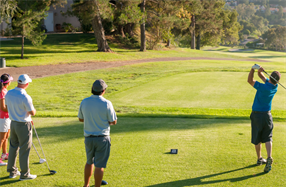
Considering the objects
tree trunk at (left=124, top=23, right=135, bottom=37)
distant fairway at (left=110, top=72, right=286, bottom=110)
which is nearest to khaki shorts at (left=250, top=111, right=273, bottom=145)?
distant fairway at (left=110, top=72, right=286, bottom=110)

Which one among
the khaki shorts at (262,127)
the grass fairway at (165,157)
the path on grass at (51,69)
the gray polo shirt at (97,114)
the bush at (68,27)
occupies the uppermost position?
the bush at (68,27)

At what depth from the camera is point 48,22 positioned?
4981 cm

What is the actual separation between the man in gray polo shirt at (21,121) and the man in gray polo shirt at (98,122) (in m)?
1.11

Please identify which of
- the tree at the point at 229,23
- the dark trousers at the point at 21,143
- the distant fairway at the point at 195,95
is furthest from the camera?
the tree at the point at 229,23

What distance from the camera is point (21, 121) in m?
5.22

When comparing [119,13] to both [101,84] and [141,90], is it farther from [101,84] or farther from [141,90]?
[101,84]

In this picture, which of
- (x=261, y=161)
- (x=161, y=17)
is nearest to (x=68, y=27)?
(x=161, y=17)

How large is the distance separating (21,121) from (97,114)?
1.56 meters

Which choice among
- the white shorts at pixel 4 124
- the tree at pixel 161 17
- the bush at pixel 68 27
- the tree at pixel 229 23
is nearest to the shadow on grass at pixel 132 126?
the white shorts at pixel 4 124

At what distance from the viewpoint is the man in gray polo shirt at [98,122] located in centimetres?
455

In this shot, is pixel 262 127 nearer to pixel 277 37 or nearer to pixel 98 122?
pixel 98 122

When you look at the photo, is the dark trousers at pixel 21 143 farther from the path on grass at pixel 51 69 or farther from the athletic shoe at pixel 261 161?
the path on grass at pixel 51 69

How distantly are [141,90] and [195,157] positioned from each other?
393 inches

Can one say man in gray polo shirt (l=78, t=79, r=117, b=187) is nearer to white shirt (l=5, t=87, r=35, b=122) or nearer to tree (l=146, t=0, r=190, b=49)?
white shirt (l=5, t=87, r=35, b=122)
